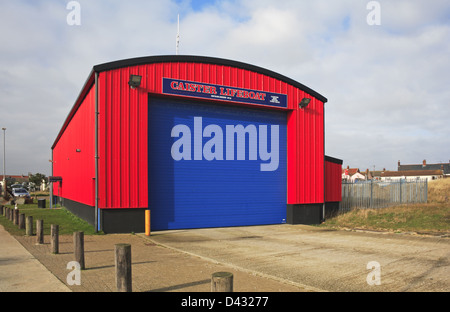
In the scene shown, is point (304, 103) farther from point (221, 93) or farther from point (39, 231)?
point (39, 231)

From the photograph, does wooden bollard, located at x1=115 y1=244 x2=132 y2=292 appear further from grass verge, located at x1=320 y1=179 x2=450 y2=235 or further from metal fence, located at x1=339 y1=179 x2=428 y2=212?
metal fence, located at x1=339 y1=179 x2=428 y2=212

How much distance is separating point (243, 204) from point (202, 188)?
7.79ft

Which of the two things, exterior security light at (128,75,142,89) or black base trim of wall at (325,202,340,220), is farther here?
black base trim of wall at (325,202,340,220)

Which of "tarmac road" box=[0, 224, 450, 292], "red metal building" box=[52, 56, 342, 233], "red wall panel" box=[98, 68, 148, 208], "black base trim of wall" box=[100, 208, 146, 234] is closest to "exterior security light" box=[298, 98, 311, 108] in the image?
"red metal building" box=[52, 56, 342, 233]

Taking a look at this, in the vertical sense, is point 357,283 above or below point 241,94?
below

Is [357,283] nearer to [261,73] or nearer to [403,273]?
[403,273]

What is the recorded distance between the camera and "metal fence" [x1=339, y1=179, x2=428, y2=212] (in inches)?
928

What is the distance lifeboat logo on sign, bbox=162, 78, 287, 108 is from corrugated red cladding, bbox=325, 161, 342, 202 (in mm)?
4933

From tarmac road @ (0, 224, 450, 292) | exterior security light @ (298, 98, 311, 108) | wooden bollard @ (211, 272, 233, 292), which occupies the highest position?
exterior security light @ (298, 98, 311, 108)

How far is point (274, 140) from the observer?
19125mm

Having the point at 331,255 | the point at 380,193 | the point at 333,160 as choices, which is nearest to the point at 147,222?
the point at 331,255
